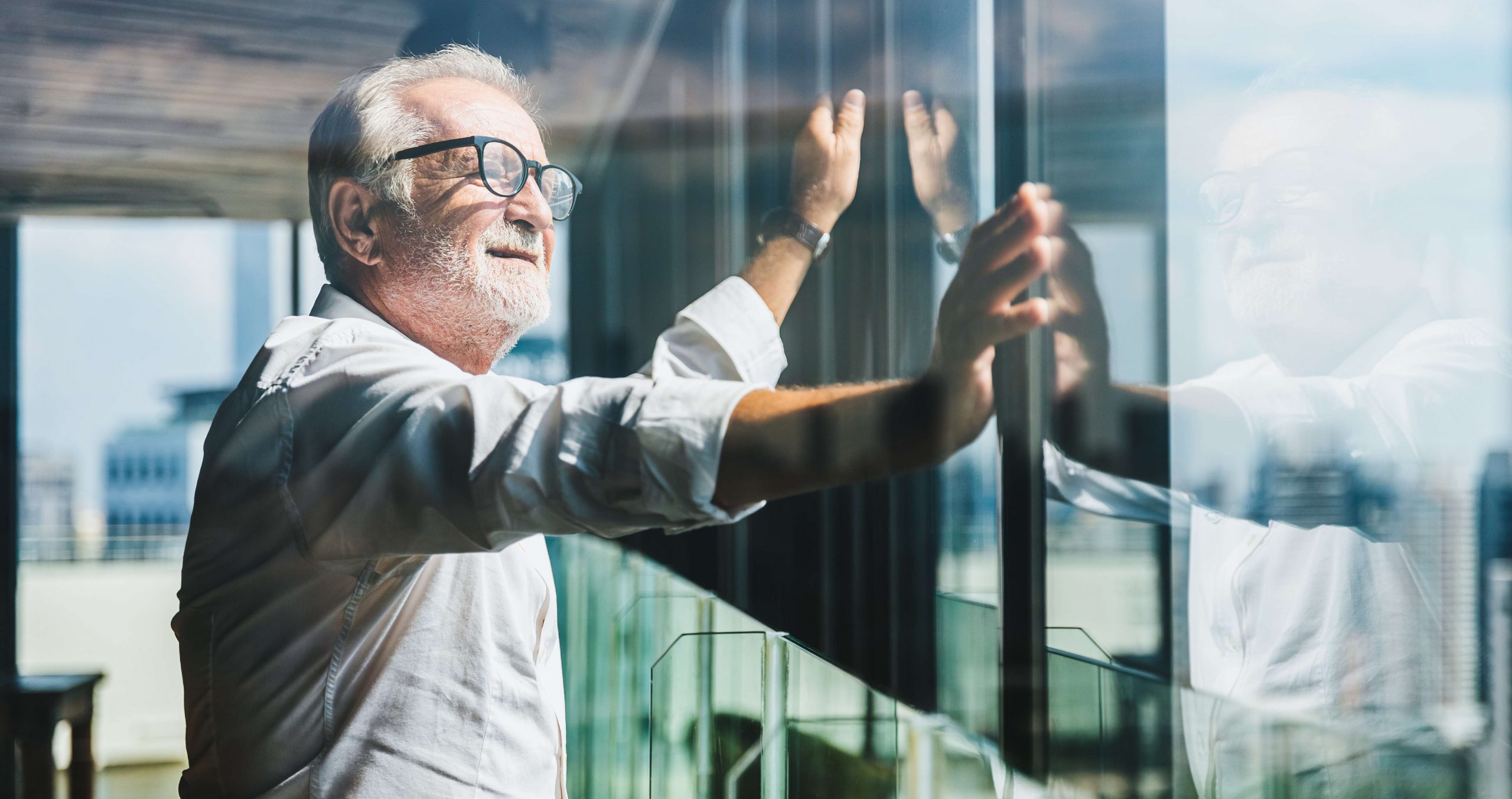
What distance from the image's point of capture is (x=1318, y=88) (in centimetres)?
80

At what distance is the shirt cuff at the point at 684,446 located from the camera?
83cm

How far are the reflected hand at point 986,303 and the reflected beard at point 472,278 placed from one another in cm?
70

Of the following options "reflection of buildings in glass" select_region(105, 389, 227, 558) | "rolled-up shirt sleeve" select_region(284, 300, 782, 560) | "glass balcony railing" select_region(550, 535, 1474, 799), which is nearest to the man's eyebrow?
"rolled-up shirt sleeve" select_region(284, 300, 782, 560)

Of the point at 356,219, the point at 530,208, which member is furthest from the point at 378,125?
the point at 530,208

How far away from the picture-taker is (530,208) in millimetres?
1399

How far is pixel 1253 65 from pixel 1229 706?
1.72ft

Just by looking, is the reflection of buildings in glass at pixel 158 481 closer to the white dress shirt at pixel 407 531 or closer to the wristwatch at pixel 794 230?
the white dress shirt at pixel 407 531

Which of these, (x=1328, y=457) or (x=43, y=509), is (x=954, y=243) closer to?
(x=1328, y=457)

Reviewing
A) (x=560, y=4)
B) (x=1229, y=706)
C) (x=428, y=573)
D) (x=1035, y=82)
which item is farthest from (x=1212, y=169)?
(x=560, y=4)

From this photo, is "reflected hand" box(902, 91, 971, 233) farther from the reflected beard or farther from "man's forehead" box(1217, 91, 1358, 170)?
the reflected beard

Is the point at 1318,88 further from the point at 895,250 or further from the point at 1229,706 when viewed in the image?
the point at 895,250

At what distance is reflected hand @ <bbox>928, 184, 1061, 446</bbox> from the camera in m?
0.78

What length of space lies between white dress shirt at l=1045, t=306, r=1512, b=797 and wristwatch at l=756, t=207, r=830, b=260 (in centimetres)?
57

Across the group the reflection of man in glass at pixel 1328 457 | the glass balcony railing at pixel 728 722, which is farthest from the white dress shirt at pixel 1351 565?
the glass balcony railing at pixel 728 722
